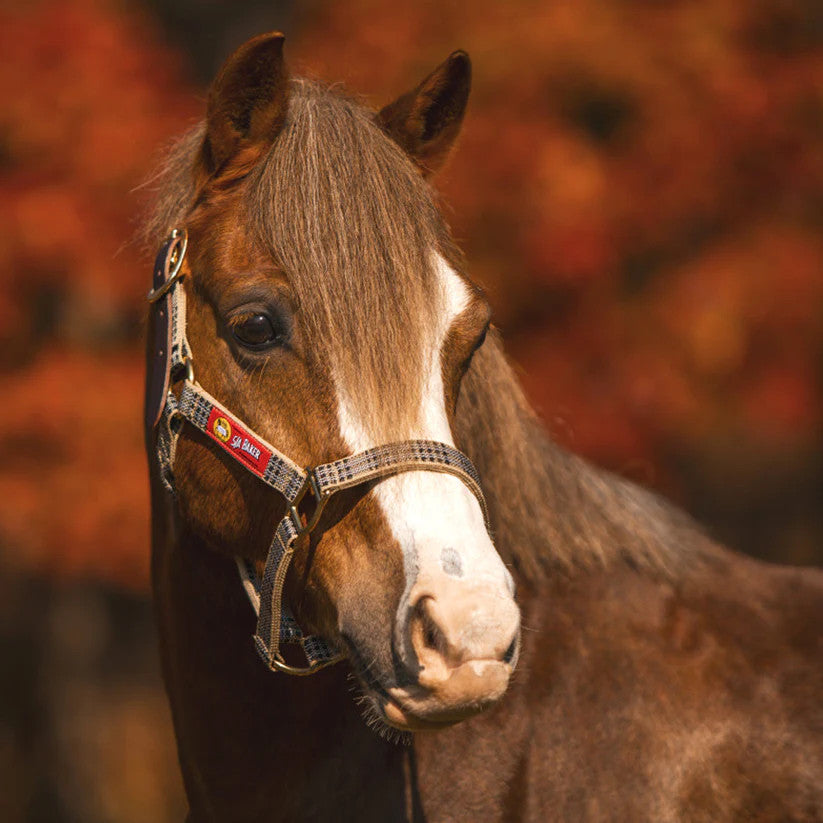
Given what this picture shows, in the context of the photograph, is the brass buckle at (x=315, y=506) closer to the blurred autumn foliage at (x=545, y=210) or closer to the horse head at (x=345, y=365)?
the horse head at (x=345, y=365)

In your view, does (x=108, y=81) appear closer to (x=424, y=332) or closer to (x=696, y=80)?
(x=696, y=80)

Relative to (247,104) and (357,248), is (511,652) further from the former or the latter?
(247,104)

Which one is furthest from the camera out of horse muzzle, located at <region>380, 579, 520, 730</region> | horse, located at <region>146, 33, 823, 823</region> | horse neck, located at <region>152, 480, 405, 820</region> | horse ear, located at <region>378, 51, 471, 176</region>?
horse ear, located at <region>378, 51, 471, 176</region>

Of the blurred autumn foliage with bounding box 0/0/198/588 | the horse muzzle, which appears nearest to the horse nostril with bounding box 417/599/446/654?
the horse muzzle

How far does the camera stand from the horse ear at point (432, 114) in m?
2.72

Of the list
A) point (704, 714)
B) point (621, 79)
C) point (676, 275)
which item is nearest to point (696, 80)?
point (621, 79)

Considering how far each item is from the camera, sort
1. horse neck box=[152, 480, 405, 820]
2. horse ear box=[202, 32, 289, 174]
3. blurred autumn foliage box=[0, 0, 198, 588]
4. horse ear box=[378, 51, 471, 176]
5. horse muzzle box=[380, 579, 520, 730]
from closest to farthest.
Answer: horse muzzle box=[380, 579, 520, 730], horse ear box=[202, 32, 289, 174], horse neck box=[152, 480, 405, 820], horse ear box=[378, 51, 471, 176], blurred autumn foliage box=[0, 0, 198, 588]

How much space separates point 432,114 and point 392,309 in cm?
80

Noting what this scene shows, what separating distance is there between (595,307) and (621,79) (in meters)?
1.38

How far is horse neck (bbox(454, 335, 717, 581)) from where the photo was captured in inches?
111

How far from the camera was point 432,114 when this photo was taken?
2.81m

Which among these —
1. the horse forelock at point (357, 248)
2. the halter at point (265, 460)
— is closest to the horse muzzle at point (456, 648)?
the halter at point (265, 460)

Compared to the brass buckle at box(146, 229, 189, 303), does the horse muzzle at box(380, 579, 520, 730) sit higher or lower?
lower

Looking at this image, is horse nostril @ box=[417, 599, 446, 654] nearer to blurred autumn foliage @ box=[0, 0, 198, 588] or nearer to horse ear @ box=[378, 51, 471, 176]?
horse ear @ box=[378, 51, 471, 176]
